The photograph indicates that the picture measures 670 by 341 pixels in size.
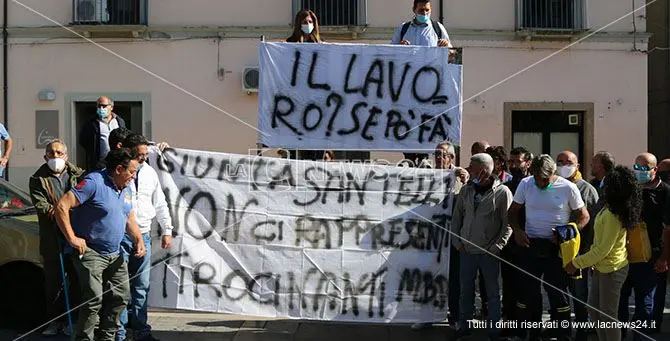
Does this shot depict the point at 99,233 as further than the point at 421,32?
No

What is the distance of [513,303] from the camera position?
7.25 meters

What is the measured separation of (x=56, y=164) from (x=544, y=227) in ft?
13.9

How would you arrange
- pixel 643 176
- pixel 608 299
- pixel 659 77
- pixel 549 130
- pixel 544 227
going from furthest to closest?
pixel 659 77
pixel 549 130
pixel 643 176
pixel 544 227
pixel 608 299

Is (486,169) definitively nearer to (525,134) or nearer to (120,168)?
(120,168)

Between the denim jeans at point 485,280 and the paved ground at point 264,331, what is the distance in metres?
0.30

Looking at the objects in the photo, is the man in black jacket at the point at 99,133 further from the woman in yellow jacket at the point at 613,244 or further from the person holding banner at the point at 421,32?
the woman in yellow jacket at the point at 613,244

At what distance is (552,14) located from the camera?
52.6 ft

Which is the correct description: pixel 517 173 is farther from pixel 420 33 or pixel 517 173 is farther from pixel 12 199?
pixel 12 199

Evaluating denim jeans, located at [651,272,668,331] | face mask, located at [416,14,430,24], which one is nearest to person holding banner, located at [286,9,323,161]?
face mask, located at [416,14,430,24]

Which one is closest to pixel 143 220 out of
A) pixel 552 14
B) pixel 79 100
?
pixel 79 100

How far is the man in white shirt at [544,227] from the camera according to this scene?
657 centimetres

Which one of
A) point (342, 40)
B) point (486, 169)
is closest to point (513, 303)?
point (486, 169)

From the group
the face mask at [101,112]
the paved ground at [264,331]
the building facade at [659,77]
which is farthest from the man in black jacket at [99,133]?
the building facade at [659,77]

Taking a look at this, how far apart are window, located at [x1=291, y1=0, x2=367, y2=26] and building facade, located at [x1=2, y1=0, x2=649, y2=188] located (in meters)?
0.02
